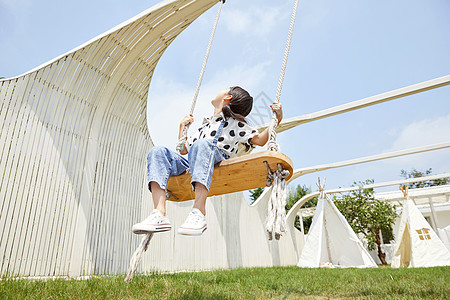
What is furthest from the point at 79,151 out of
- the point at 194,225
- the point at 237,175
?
the point at 194,225

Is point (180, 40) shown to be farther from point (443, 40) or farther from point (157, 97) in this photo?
point (443, 40)

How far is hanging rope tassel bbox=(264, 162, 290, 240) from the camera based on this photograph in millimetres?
1910

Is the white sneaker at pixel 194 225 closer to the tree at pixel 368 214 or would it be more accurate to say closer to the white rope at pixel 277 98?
the white rope at pixel 277 98

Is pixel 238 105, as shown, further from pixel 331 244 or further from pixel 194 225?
pixel 331 244

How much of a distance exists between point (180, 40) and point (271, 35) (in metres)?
1.49

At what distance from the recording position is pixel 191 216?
1.90 m

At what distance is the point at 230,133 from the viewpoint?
95.9 inches

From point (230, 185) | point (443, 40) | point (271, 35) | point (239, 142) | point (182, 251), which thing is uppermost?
point (443, 40)

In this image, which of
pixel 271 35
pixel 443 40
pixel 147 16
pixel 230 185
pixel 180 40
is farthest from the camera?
pixel 443 40

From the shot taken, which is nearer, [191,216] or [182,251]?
[191,216]

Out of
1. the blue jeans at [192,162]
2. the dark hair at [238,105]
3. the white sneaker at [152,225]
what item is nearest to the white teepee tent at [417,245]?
the dark hair at [238,105]

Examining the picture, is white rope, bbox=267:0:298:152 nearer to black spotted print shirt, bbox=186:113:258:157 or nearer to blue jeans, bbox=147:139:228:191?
black spotted print shirt, bbox=186:113:258:157

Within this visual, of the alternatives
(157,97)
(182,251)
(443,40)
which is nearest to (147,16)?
(157,97)

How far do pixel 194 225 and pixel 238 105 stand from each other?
3.69 feet
